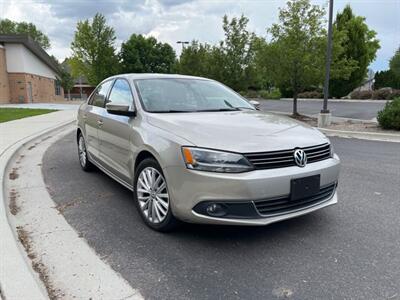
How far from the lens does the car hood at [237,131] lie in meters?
2.96

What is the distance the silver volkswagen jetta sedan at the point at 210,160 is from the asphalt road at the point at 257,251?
325 mm

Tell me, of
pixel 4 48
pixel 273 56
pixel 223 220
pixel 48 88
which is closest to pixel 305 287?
pixel 223 220

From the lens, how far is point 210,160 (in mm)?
2896

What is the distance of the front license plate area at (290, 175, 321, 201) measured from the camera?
299 centimetres

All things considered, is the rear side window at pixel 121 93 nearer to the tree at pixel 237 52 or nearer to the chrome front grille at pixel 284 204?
the chrome front grille at pixel 284 204

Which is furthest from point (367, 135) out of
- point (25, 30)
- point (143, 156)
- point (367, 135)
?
point (25, 30)

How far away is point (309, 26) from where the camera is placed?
13758 mm

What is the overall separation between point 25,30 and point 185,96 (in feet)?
251

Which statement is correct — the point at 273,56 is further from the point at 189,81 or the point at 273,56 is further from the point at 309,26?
the point at 189,81

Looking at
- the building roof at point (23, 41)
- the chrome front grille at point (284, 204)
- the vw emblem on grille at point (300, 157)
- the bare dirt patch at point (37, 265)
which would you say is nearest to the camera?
the bare dirt patch at point (37, 265)

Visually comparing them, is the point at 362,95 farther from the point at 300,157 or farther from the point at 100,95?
the point at 300,157

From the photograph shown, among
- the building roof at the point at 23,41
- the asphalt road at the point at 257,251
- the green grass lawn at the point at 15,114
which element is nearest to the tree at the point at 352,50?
the green grass lawn at the point at 15,114

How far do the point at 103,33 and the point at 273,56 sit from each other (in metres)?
27.4

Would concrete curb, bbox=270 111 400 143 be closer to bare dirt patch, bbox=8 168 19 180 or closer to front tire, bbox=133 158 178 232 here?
front tire, bbox=133 158 178 232
